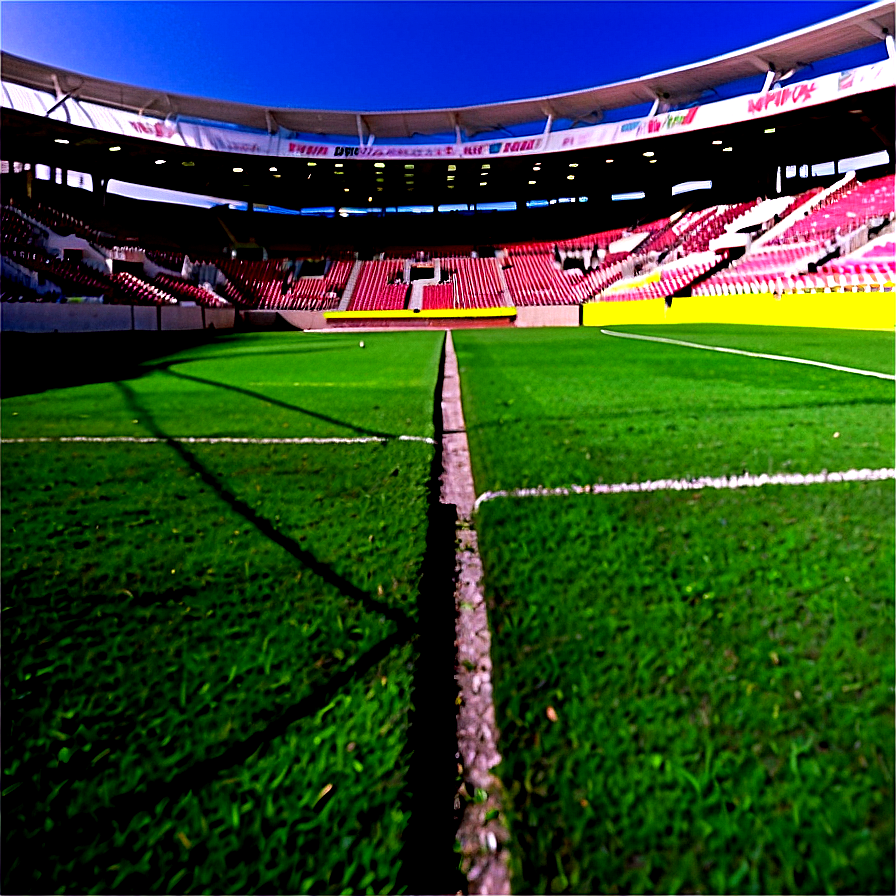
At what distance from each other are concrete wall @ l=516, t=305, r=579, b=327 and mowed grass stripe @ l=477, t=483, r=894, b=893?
24.9 m

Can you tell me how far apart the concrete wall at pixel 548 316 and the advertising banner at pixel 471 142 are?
27.5ft

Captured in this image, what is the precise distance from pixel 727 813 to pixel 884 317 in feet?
41.6

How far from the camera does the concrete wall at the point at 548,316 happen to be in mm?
25594

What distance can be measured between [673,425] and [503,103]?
3167cm

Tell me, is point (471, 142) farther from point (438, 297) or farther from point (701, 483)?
point (701, 483)

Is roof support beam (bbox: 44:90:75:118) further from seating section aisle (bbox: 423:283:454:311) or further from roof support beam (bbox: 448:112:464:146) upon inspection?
seating section aisle (bbox: 423:283:454:311)

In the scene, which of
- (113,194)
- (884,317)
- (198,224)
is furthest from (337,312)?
(884,317)

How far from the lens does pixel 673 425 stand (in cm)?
241

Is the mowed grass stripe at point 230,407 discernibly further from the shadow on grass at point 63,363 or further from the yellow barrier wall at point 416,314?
the yellow barrier wall at point 416,314

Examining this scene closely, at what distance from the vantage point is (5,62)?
76.8ft

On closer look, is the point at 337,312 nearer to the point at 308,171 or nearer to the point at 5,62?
the point at 308,171

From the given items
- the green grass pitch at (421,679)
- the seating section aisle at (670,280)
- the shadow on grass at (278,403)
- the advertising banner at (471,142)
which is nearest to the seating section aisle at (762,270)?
the seating section aisle at (670,280)

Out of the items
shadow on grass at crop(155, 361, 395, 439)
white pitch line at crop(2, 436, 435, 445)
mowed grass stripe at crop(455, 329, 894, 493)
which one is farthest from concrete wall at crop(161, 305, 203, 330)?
white pitch line at crop(2, 436, 435, 445)

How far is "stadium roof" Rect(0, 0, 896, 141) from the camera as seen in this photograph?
2175cm
